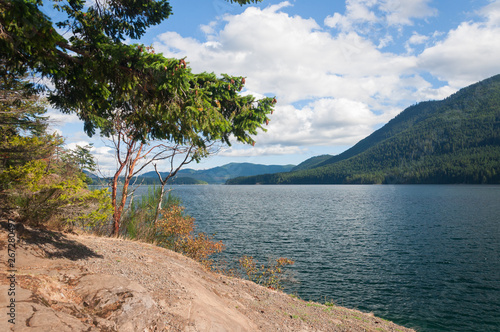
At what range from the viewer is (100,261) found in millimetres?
8484

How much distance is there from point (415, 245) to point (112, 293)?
31029 mm

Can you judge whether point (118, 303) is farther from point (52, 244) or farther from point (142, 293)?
point (52, 244)

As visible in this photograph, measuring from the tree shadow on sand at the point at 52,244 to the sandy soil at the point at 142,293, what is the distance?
0.08 ft

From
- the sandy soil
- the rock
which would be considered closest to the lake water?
the sandy soil

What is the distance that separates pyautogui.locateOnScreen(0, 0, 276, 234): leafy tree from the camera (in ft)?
19.8

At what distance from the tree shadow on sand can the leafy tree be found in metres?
4.03

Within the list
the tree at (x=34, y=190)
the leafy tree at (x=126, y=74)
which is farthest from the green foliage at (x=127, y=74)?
the tree at (x=34, y=190)

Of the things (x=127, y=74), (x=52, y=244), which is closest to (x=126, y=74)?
(x=127, y=74)

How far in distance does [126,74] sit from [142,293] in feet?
17.6

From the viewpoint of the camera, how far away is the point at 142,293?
6750 mm

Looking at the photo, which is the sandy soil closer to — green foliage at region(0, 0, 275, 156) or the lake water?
green foliage at region(0, 0, 275, 156)

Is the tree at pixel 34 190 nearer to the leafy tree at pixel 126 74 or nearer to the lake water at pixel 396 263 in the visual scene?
the leafy tree at pixel 126 74

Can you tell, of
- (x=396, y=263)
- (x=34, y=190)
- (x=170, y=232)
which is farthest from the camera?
(x=396, y=263)

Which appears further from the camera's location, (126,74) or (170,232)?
(170,232)
